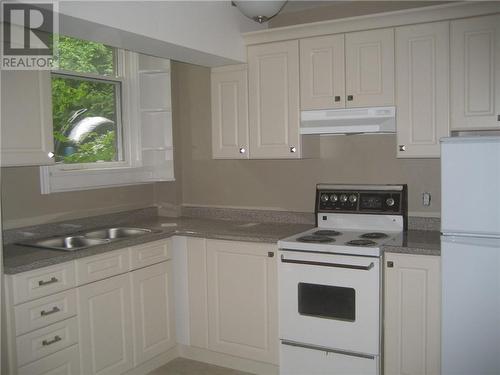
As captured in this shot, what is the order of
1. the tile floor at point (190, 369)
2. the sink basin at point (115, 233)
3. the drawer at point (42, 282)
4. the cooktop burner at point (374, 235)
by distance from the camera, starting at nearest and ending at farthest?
1. the drawer at point (42, 282)
2. the cooktop burner at point (374, 235)
3. the tile floor at point (190, 369)
4. the sink basin at point (115, 233)

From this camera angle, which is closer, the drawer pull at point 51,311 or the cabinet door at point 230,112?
the drawer pull at point 51,311

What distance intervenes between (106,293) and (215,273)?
2.58 ft

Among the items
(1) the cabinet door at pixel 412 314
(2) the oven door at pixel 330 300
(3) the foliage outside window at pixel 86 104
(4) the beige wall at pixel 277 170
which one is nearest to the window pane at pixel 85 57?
(3) the foliage outside window at pixel 86 104

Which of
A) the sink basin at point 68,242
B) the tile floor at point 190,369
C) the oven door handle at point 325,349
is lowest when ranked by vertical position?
the tile floor at point 190,369

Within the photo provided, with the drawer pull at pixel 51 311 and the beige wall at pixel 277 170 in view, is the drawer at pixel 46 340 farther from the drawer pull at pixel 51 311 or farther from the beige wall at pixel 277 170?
the beige wall at pixel 277 170

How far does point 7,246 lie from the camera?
10.4 feet

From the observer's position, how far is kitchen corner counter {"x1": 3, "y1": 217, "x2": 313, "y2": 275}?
109 inches

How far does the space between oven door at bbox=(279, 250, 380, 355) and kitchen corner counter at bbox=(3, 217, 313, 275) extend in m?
0.30

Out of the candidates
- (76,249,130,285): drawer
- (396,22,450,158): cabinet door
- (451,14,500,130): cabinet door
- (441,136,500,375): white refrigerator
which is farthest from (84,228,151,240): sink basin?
(451,14,500,130): cabinet door

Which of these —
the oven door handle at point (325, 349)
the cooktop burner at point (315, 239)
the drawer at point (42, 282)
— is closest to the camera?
the drawer at point (42, 282)

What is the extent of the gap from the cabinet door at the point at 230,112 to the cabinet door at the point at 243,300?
765 mm

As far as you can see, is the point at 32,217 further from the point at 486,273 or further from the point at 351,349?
the point at 486,273

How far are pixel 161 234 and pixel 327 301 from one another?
1.22 meters

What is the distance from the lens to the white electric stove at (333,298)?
10.0 ft
